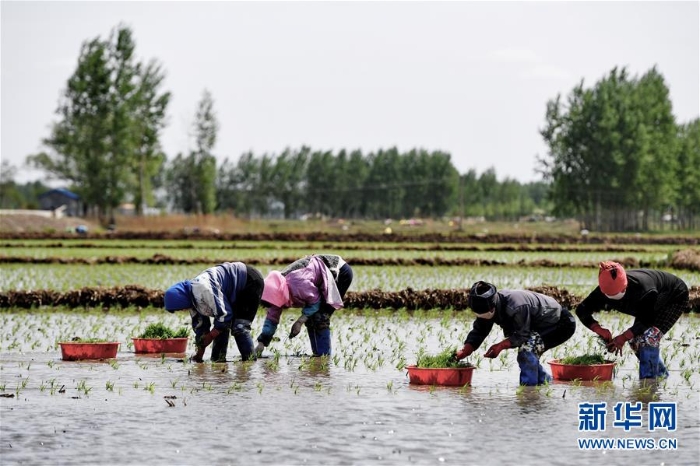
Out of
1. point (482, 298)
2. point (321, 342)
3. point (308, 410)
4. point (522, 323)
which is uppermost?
point (482, 298)

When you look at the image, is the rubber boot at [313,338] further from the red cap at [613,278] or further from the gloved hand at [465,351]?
the red cap at [613,278]

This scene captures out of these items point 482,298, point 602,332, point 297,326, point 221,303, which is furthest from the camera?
point 297,326

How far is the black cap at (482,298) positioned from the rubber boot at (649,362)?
1.65 metres

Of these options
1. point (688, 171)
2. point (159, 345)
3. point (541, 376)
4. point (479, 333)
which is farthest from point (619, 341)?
point (688, 171)

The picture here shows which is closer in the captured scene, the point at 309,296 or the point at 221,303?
the point at 221,303

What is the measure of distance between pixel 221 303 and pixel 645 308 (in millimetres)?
4143

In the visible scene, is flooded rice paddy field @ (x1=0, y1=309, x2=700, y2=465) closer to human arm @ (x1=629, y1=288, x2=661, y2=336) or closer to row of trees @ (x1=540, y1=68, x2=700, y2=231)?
human arm @ (x1=629, y1=288, x2=661, y2=336)

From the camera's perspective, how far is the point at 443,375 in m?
9.66

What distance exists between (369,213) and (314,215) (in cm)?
712

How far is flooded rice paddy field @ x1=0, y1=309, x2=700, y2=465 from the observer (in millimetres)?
7258

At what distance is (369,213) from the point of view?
137m

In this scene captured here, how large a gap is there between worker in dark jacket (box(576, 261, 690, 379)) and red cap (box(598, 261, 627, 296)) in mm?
61

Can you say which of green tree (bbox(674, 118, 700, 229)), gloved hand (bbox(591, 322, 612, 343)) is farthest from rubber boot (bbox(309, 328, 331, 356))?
green tree (bbox(674, 118, 700, 229))

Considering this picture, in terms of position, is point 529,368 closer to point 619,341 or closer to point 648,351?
point 619,341
